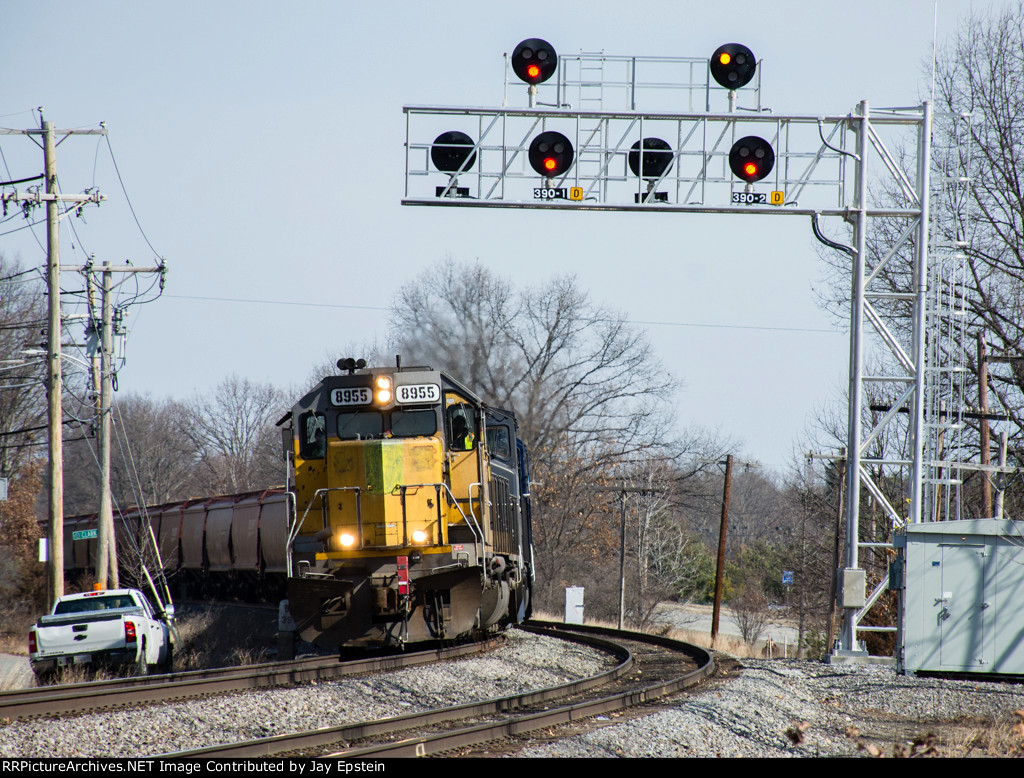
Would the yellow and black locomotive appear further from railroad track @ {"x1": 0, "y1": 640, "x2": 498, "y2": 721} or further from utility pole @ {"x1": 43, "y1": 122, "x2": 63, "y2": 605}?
utility pole @ {"x1": 43, "y1": 122, "x2": 63, "y2": 605}

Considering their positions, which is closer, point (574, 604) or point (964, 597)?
point (964, 597)

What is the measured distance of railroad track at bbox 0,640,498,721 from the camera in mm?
10009

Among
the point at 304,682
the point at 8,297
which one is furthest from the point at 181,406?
the point at 304,682

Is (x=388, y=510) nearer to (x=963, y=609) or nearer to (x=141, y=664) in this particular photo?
(x=141, y=664)

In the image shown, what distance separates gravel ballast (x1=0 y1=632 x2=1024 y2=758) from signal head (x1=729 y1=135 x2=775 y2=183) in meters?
6.76

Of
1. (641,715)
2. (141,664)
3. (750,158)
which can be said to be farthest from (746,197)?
(141,664)

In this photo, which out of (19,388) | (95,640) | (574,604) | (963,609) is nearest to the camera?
(963,609)

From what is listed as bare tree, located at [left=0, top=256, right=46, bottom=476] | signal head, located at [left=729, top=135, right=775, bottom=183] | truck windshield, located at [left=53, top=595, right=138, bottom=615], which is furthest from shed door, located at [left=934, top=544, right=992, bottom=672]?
bare tree, located at [left=0, top=256, right=46, bottom=476]

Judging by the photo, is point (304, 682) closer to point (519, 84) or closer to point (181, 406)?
point (519, 84)

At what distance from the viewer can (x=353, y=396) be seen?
1400cm

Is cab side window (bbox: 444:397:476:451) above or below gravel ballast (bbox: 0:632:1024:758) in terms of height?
above

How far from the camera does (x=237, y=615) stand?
26141 millimetres

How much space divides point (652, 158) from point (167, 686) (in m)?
9.20

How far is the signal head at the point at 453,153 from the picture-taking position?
45.7ft
